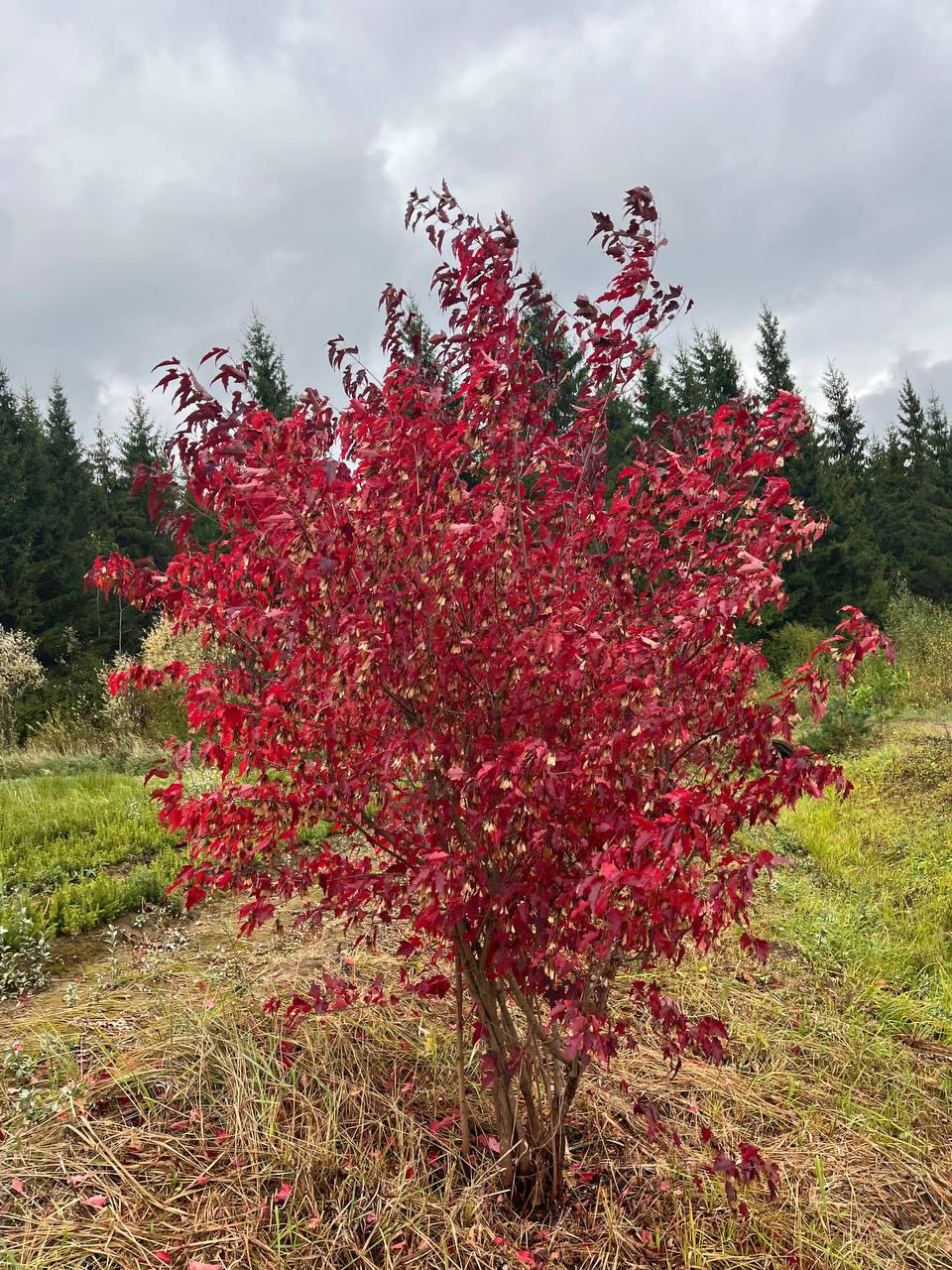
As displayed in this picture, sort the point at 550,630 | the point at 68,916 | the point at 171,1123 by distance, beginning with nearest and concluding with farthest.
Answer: the point at 550,630 → the point at 171,1123 → the point at 68,916

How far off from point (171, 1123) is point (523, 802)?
200 centimetres

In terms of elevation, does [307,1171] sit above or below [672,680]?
below

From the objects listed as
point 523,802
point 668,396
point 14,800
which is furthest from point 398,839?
point 668,396

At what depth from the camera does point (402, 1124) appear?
2.94 m

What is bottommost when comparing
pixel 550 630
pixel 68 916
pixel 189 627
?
pixel 68 916

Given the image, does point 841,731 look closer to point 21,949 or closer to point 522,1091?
point 522,1091

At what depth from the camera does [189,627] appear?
2.99 metres

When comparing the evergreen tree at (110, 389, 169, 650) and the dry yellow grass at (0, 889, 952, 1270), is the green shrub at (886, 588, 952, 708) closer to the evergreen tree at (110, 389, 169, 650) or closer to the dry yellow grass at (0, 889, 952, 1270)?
the dry yellow grass at (0, 889, 952, 1270)

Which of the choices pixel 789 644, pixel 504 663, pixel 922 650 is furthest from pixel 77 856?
pixel 789 644

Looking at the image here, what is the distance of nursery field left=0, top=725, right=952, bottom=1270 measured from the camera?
2.58 meters

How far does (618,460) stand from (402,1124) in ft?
70.8

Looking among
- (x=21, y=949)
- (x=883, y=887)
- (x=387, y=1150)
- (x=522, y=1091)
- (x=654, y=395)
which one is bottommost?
(x=883, y=887)

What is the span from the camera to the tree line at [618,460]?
2672cm

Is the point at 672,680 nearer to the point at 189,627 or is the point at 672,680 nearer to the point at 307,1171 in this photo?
the point at 189,627
